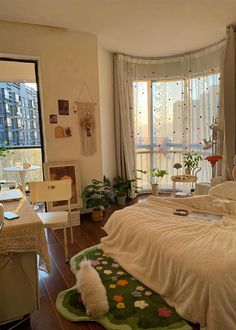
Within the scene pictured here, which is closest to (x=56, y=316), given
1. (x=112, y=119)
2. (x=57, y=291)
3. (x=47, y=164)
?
(x=57, y=291)

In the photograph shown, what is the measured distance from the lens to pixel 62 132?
3.71 m

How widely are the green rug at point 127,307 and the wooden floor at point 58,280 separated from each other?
0.05m

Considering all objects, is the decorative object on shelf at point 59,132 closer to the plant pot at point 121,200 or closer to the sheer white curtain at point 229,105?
the plant pot at point 121,200

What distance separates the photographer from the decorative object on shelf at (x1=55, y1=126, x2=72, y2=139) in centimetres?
368

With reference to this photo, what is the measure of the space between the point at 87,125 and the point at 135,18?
1.55m

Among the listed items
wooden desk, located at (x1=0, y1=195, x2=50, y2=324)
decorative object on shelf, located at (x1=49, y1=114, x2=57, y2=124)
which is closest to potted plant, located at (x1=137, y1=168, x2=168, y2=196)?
decorative object on shelf, located at (x1=49, y1=114, x2=57, y2=124)

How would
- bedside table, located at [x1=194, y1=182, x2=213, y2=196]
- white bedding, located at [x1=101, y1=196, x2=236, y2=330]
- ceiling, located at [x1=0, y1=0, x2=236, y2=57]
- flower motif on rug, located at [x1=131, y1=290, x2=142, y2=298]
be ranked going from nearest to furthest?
white bedding, located at [x1=101, y1=196, x2=236, y2=330], flower motif on rug, located at [x1=131, y1=290, x2=142, y2=298], ceiling, located at [x1=0, y1=0, x2=236, y2=57], bedside table, located at [x1=194, y1=182, x2=213, y2=196]

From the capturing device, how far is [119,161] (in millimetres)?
4898

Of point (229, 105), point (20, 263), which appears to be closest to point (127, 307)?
point (20, 263)

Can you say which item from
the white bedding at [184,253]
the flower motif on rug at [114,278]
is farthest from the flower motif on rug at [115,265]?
the flower motif on rug at [114,278]

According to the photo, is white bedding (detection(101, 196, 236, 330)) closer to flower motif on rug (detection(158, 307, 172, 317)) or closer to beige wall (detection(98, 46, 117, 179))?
flower motif on rug (detection(158, 307, 172, 317))

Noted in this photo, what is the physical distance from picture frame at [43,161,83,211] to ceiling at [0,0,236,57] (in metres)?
1.86

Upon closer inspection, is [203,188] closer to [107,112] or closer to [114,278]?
[114,278]

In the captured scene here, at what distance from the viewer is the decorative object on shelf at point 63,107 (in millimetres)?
3663
